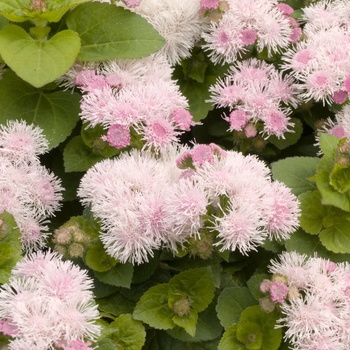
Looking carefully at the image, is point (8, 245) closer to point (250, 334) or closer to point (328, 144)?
point (250, 334)

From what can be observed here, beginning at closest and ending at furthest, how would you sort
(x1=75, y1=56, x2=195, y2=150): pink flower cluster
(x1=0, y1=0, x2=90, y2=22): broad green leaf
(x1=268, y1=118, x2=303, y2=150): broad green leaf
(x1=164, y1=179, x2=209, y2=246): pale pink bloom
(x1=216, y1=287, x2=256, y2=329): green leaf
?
1. (x1=164, y1=179, x2=209, y2=246): pale pink bloom
2. (x1=216, y1=287, x2=256, y2=329): green leaf
3. (x1=75, y1=56, x2=195, y2=150): pink flower cluster
4. (x1=0, y1=0, x2=90, y2=22): broad green leaf
5. (x1=268, y1=118, x2=303, y2=150): broad green leaf

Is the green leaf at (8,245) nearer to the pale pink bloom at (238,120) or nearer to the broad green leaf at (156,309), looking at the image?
the broad green leaf at (156,309)

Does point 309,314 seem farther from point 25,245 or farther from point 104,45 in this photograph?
point 104,45

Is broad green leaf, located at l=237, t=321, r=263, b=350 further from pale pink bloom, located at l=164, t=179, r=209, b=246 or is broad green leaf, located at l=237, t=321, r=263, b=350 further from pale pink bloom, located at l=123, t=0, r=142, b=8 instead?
pale pink bloom, located at l=123, t=0, r=142, b=8

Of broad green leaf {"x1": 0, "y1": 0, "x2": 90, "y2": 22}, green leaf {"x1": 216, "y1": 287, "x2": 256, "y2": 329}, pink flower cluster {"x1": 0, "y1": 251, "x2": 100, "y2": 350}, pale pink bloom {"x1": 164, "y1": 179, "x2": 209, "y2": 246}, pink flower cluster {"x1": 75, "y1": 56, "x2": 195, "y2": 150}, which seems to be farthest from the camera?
broad green leaf {"x1": 0, "y1": 0, "x2": 90, "y2": 22}

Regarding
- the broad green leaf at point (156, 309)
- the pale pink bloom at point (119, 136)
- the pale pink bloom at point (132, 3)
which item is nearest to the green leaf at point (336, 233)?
the broad green leaf at point (156, 309)

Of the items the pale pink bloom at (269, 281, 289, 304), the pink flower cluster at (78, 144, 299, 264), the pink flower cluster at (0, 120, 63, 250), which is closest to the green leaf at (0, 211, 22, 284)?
the pink flower cluster at (0, 120, 63, 250)

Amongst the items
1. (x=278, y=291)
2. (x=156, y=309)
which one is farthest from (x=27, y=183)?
(x=278, y=291)
